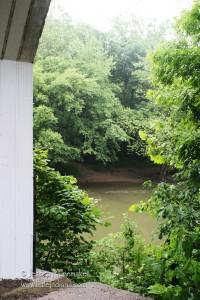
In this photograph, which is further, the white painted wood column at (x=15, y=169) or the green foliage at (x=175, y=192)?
the white painted wood column at (x=15, y=169)

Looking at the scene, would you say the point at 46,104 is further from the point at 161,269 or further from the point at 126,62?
the point at 161,269

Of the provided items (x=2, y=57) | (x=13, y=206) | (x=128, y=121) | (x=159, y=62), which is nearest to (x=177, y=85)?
(x=159, y=62)

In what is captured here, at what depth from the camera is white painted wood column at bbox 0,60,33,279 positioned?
7.64 ft

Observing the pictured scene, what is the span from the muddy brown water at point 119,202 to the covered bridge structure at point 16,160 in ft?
15.0

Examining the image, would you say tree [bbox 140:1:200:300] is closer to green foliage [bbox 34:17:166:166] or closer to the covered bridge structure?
the covered bridge structure

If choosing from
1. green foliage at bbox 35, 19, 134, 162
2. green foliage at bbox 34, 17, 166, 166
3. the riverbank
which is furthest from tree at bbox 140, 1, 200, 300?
the riverbank

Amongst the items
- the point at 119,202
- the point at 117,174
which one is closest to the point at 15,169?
the point at 119,202

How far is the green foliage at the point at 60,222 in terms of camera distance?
3080 mm

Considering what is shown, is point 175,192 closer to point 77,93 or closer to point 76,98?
point 77,93

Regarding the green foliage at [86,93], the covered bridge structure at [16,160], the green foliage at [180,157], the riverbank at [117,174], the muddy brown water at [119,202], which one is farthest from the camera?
the riverbank at [117,174]

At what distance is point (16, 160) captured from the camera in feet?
7.70

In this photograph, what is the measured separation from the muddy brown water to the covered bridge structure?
457 cm

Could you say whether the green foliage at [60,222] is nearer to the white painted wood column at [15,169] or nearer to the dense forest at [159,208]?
the dense forest at [159,208]

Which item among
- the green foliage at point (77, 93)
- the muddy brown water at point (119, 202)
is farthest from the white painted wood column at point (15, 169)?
the green foliage at point (77, 93)
